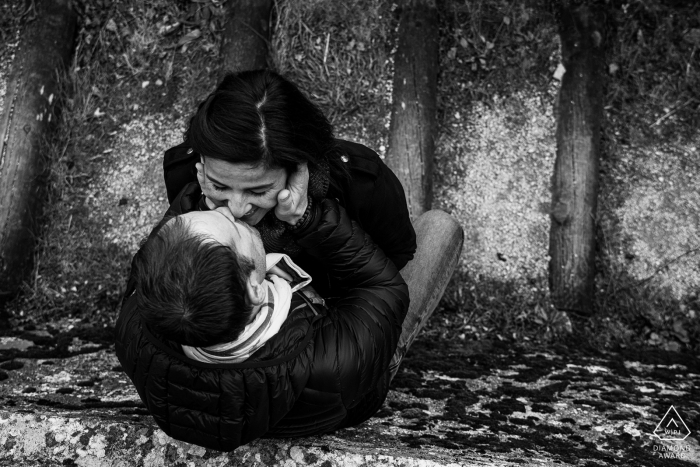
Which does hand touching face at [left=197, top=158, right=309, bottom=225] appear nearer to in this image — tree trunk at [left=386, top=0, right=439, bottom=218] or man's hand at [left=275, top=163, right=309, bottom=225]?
man's hand at [left=275, top=163, right=309, bottom=225]

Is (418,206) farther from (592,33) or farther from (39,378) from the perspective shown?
(39,378)

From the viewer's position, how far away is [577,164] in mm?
3908

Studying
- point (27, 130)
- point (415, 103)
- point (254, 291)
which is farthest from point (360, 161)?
point (27, 130)

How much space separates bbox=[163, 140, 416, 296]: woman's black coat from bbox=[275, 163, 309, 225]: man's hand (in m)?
0.23

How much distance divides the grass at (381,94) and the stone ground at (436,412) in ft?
0.78

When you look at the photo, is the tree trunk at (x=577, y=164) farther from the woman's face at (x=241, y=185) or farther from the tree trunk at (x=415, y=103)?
the woman's face at (x=241, y=185)

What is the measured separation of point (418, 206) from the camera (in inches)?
148

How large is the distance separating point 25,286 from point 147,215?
0.85 m

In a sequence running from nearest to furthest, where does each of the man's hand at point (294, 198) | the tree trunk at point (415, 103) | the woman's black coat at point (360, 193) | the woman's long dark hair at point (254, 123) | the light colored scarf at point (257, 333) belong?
the light colored scarf at point (257, 333) → the woman's long dark hair at point (254, 123) → the man's hand at point (294, 198) → the woman's black coat at point (360, 193) → the tree trunk at point (415, 103)

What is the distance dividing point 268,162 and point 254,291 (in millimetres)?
567

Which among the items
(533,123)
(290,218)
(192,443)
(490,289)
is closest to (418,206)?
(490,289)

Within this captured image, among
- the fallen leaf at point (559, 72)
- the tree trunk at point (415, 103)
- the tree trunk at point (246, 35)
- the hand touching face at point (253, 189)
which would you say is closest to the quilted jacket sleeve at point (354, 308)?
the hand touching face at point (253, 189)

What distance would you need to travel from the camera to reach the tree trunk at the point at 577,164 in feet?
12.6

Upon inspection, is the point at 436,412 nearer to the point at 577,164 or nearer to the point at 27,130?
the point at 577,164
